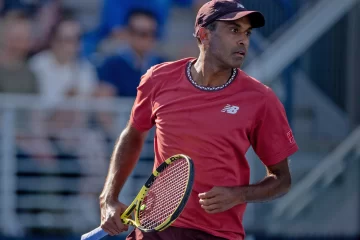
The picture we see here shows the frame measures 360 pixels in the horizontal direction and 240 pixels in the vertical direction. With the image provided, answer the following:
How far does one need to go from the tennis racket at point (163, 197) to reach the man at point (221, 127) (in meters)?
0.14

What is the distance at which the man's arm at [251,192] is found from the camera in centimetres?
444

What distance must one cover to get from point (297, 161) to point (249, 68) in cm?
119

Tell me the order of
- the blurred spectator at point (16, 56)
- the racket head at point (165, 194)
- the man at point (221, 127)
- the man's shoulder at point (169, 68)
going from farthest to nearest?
1. the blurred spectator at point (16, 56)
2. the man's shoulder at point (169, 68)
3. the man at point (221, 127)
4. the racket head at point (165, 194)

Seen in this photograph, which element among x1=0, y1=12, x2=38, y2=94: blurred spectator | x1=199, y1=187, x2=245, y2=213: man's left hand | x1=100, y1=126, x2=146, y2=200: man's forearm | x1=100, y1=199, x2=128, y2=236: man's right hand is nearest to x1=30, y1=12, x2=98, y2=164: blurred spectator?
x1=0, y1=12, x2=38, y2=94: blurred spectator

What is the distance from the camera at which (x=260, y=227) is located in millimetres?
8766

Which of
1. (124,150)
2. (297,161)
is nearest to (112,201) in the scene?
(124,150)

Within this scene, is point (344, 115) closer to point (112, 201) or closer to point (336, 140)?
point (336, 140)

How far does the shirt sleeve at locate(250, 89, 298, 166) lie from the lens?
15.5 ft

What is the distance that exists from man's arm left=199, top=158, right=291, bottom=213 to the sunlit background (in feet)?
12.2

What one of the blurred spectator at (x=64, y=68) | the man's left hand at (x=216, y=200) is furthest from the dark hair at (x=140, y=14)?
the man's left hand at (x=216, y=200)

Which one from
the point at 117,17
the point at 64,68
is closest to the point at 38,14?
the point at 64,68

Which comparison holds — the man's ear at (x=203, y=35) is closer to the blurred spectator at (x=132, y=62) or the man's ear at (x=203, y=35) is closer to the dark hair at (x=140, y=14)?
the blurred spectator at (x=132, y=62)

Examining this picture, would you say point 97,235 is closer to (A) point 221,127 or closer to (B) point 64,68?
(A) point 221,127

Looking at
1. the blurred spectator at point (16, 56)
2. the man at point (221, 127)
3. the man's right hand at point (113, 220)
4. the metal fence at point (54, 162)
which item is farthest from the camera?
the blurred spectator at point (16, 56)
